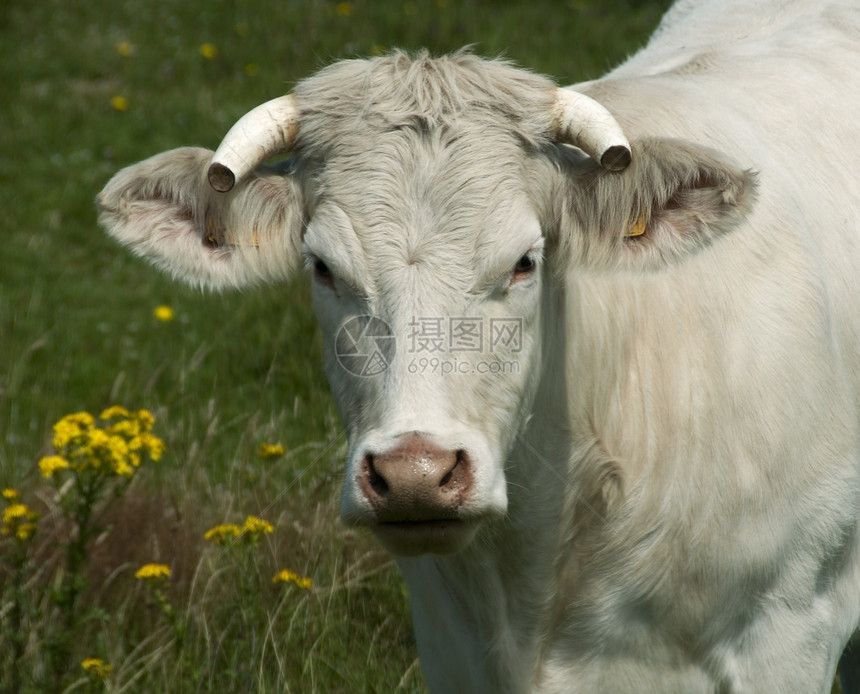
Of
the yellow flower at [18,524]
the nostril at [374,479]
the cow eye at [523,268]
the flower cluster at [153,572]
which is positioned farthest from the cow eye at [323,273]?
the yellow flower at [18,524]

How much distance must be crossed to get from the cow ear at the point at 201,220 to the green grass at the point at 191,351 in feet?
2.44

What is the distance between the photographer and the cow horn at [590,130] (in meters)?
2.85

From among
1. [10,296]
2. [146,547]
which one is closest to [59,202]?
[10,296]

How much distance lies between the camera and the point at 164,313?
6680 millimetres

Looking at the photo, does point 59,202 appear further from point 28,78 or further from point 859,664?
point 859,664

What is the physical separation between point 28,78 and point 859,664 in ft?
29.6

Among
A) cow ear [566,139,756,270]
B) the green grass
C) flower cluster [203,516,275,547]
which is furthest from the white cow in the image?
the green grass

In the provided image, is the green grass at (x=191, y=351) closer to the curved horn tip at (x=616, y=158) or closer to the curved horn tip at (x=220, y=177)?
the curved horn tip at (x=220, y=177)

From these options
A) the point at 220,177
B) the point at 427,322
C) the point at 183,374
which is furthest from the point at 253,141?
the point at 183,374

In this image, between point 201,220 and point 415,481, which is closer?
point 415,481

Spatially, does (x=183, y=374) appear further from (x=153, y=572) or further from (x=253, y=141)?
(x=253, y=141)

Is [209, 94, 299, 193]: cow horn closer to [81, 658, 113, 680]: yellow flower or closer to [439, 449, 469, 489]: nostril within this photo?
[439, 449, 469, 489]: nostril

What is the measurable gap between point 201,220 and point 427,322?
34.8 inches

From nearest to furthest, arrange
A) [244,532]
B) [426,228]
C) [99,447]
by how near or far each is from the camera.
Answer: [426,228] < [99,447] < [244,532]
